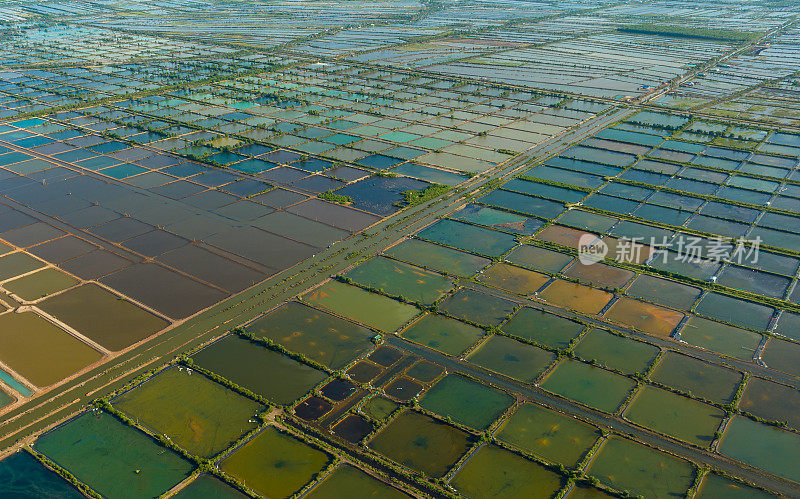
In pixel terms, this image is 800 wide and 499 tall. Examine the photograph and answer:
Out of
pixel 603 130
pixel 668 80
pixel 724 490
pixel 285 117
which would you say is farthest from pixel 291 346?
pixel 668 80

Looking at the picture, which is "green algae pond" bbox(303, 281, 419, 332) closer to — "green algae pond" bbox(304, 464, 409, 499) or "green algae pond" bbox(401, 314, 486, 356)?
"green algae pond" bbox(401, 314, 486, 356)

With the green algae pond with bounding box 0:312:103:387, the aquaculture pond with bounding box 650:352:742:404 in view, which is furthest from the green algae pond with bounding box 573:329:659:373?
the green algae pond with bounding box 0:312:103:387

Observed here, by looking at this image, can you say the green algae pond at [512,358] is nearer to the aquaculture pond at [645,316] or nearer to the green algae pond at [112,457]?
the aquaculture pond at [645,316]

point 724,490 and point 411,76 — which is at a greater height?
point 411,76

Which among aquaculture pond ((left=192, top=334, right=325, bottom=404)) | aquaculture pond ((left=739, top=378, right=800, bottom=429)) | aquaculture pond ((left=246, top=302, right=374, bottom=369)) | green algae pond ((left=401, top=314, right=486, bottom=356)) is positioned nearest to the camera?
aquaculture pond ((left=739, top=378, right=800, bottom=429))

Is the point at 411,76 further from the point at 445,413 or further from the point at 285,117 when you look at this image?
the point at 445,413

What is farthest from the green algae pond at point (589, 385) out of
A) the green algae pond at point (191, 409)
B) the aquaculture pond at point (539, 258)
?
the green algae pond at point (191, 409)
